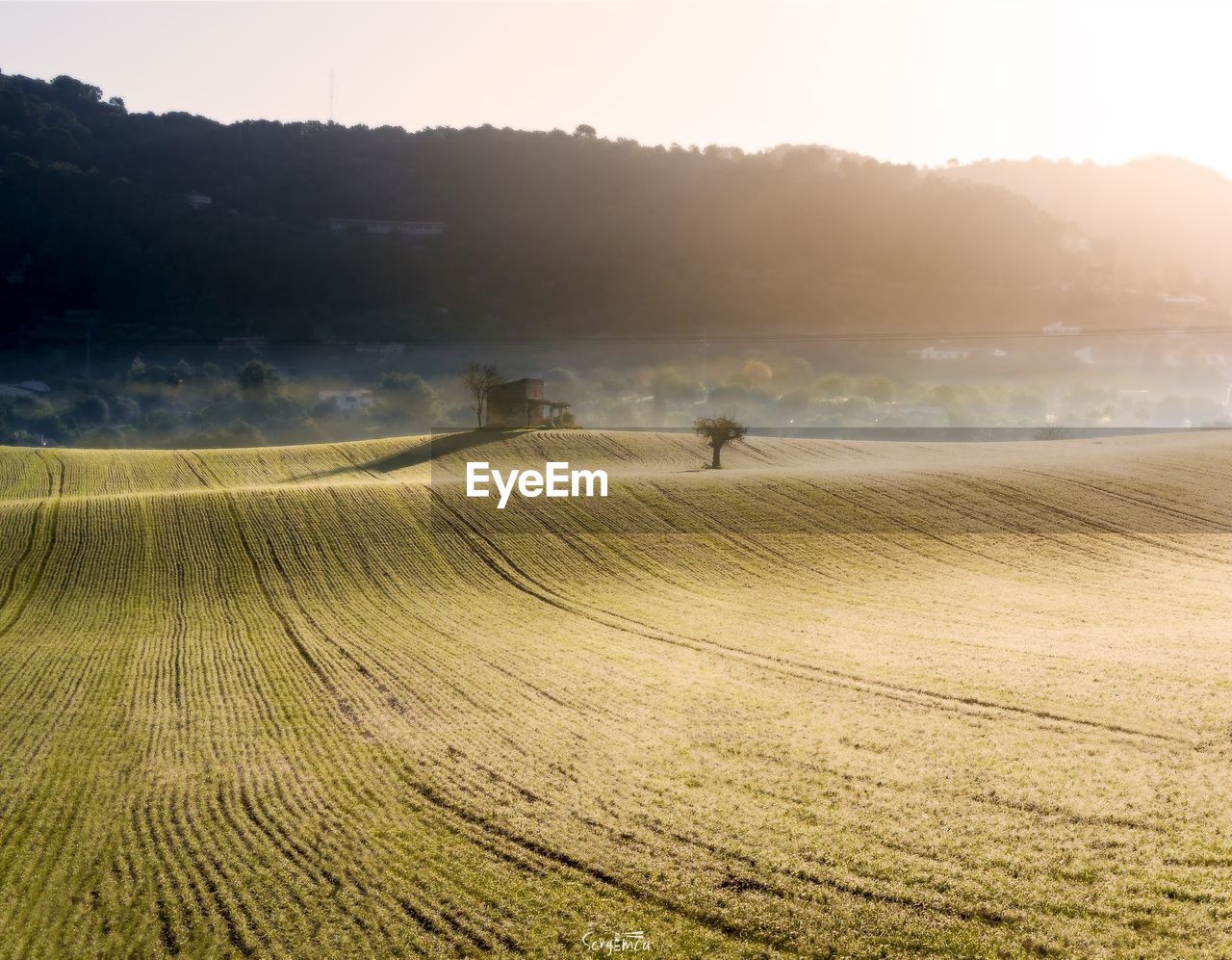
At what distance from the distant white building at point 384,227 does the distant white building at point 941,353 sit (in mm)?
78066

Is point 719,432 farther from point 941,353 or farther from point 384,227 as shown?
point 384,227

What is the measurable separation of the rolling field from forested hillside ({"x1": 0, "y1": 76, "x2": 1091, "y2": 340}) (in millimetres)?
94227

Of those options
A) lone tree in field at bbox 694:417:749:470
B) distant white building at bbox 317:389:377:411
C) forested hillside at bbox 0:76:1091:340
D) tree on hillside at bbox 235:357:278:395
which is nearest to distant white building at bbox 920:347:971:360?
forested hillside at bbox 0:76:1091:340

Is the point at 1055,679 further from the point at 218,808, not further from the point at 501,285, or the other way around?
the point at 501,285

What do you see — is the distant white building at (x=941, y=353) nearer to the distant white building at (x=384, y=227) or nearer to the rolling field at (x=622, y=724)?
the distant white building at (x=384, y=227)

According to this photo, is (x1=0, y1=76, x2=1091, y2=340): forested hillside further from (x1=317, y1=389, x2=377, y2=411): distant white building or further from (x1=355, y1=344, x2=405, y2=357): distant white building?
(x1=317, y1=389, x2=377, y2=411): distant white building

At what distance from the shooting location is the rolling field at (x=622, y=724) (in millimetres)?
13625

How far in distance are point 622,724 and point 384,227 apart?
147824mm

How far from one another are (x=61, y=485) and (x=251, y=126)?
151968mm

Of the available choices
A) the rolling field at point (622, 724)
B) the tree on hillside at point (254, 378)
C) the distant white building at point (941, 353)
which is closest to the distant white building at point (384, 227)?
the tree on hillside at point (254, 378)

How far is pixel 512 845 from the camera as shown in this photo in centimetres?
1580

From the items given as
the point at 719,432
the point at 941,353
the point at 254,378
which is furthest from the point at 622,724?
the point at 941,353

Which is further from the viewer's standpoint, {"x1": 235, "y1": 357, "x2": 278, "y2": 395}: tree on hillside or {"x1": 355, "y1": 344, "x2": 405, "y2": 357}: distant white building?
{"x1": 355, "y1": 344, "x2": 405, "y2": 357}: distant white building

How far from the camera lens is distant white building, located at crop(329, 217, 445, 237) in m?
156
